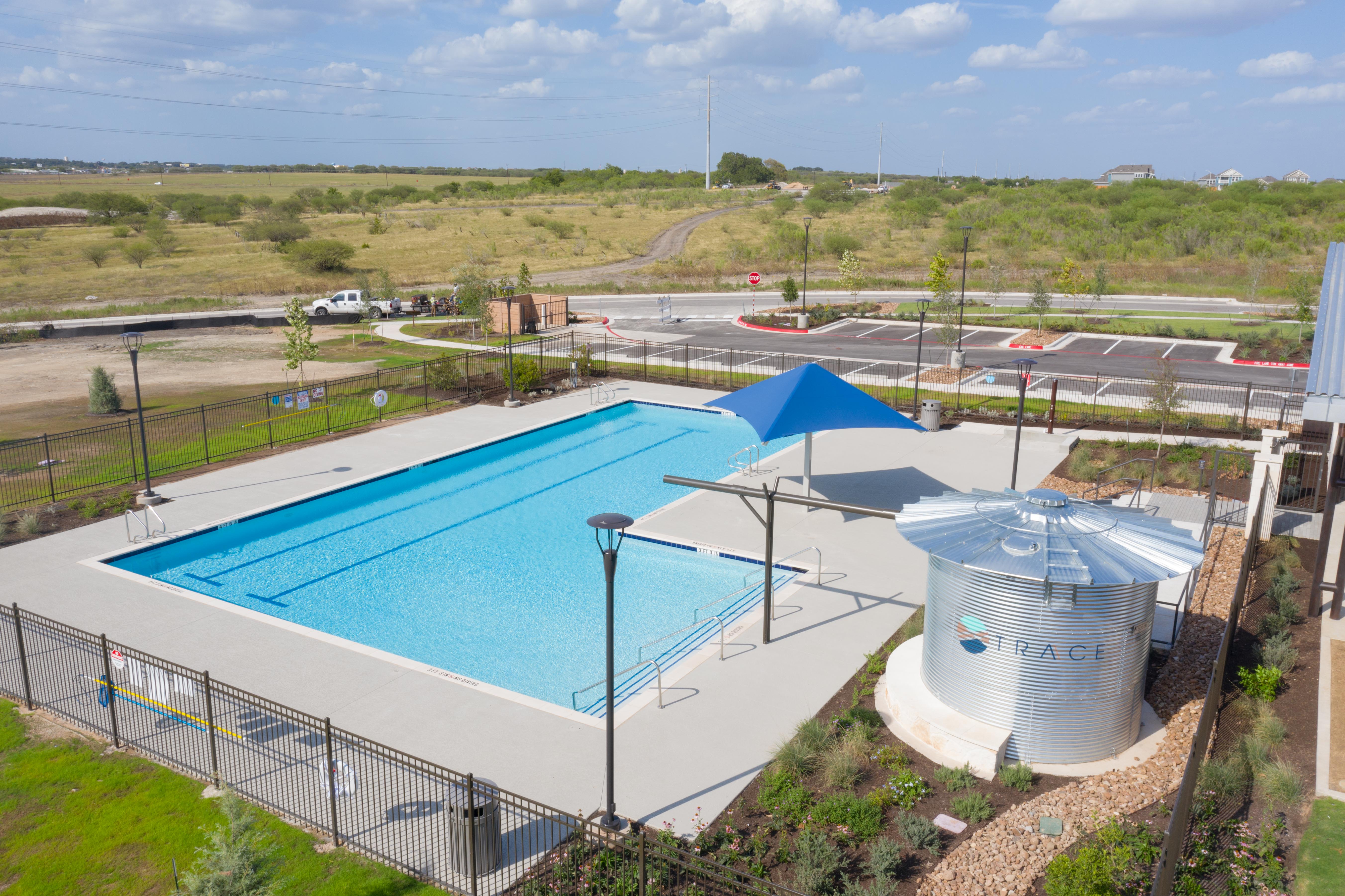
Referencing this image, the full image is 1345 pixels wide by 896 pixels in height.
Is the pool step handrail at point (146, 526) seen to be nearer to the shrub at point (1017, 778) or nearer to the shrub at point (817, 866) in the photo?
the shrub at point (817, 866)

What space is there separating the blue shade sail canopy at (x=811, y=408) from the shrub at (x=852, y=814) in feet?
33.5

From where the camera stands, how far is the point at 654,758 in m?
11.8

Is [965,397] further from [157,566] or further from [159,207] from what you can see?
[159,207]

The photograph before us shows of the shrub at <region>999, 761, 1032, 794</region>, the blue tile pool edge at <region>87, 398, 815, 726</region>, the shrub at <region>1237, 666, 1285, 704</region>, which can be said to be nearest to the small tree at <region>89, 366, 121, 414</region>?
the blue tile pool edge at <region>87, 398, 815, 726</region>

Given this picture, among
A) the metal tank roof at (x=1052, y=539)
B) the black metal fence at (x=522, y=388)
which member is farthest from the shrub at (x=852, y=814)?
the black metal fence at (x=522, y=388)

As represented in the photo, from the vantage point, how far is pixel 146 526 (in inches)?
764

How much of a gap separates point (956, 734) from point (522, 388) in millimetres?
24004

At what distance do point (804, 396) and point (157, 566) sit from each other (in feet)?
47.1

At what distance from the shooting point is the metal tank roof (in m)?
10.8

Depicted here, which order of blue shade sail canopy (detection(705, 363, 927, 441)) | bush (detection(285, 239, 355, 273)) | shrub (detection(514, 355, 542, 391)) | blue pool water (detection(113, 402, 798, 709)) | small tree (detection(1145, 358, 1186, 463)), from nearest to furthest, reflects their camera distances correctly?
blue pool water (detection(113, 402, 798, 709)) < blue shade sail canopy (detection(705, 363, 927, 441)) < small tree (detection(1145, 358, 1186, 463)) < shrub (detection(514, 355, 542, 391)) < bush (detection(285, 239, 355, 273))

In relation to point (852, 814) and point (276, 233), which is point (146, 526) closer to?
point (852, 814)

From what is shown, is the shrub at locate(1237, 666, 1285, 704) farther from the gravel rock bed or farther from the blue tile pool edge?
the blue tile pool edge

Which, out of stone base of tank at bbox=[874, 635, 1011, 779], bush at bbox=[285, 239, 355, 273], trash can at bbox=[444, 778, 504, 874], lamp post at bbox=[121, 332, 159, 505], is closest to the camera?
trash can at bbox=[444, 778, 504, 874]

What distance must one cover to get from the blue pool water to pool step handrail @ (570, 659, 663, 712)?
16 centimetres
